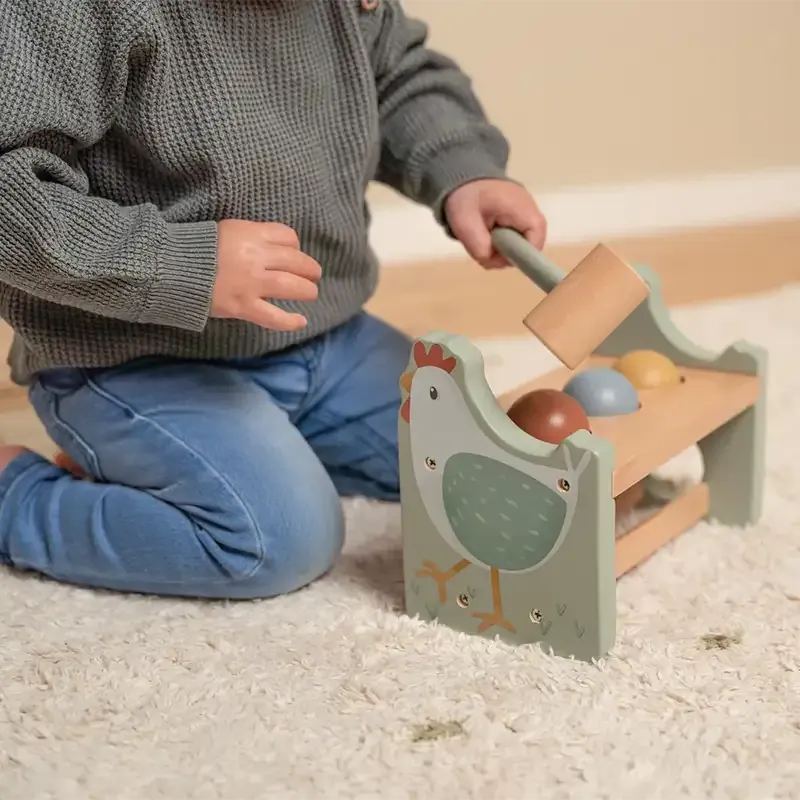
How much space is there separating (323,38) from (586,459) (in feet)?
1.22

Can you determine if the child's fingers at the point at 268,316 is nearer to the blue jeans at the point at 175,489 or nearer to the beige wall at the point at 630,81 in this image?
the blue jeans at the point at 175,489

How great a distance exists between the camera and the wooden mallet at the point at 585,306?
2.16 feet

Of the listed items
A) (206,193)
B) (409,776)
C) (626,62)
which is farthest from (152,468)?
(626,62)

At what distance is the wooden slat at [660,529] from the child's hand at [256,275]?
0.82 ft

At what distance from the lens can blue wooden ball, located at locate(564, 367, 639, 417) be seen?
0.74m

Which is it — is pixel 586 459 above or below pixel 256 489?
above

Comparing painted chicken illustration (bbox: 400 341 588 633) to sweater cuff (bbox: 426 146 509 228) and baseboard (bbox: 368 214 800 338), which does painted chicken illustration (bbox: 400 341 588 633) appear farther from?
baseboard (bbox: 368 214 800 338)

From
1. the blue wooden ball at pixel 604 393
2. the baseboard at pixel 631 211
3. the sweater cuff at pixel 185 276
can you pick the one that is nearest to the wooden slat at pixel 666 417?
the blue wooden ball at pixel 604 393

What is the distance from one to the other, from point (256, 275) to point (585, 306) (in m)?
0.19

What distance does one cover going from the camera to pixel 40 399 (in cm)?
83

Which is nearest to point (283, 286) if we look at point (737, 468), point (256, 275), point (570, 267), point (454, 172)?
point (256, 275)

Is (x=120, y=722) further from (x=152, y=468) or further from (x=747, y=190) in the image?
(x=747, y=190)

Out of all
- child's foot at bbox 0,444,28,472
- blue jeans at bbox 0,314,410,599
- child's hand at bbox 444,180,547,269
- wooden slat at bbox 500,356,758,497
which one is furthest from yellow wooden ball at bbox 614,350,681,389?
child's foot at bbox 0,444,28,472

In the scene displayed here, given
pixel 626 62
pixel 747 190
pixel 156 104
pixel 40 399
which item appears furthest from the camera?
pixel 747 190
